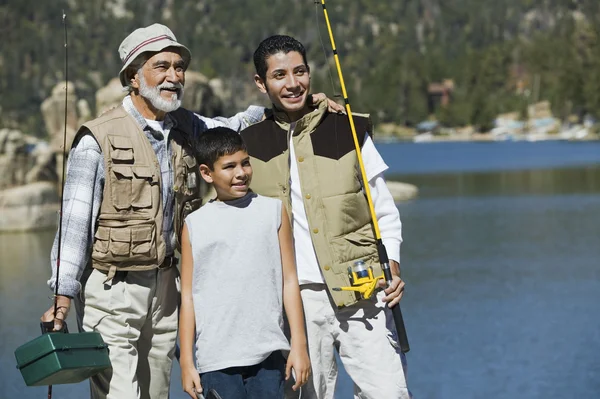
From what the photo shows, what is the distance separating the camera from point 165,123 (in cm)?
379

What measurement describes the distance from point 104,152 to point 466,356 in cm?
Answer: 478

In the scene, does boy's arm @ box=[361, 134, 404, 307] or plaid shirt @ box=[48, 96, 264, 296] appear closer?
plaid shirt @ box=[48, 96, 264, 296]

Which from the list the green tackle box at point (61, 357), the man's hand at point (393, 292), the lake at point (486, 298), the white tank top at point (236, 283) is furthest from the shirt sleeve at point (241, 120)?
the lake at point (486, 298)

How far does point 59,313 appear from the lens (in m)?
3.54

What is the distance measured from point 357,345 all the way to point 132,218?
84cm

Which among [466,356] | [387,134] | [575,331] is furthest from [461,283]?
[387,134]

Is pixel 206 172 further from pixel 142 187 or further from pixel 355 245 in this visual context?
pixel 355 245

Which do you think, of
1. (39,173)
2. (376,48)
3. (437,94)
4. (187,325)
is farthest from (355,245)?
(376,48)

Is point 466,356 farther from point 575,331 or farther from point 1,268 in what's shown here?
point 1,268

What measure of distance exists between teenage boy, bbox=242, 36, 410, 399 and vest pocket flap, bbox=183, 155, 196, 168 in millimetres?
208

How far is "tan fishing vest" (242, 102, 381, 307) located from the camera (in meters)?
3.70

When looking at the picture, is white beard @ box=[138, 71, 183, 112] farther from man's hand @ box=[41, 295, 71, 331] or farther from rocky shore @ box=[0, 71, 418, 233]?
rocky shore @ box=[0, 71, 418, 233]

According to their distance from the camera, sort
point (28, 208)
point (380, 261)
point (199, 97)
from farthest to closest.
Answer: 1. point (199, 97)
2. point (28, 208)
3. point (380, 261)

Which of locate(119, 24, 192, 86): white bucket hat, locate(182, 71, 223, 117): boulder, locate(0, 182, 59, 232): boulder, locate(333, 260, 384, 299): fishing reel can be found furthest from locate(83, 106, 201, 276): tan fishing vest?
locate(182, 71, 223, 117): boulder
